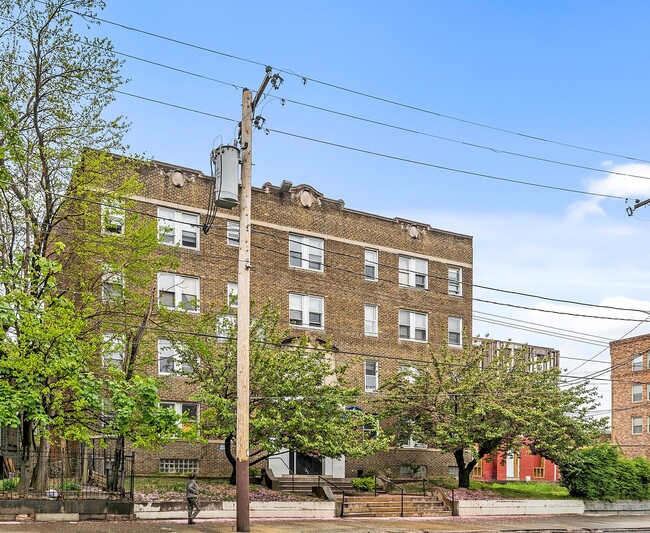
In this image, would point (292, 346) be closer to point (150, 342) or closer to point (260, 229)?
point (150, 342)

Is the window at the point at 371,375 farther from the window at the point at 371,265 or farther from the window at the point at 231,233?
the window at the point at 231,233

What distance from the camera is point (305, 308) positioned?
3994cm

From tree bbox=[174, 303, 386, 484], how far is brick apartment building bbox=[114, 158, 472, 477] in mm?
2750

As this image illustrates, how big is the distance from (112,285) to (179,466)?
393 inches

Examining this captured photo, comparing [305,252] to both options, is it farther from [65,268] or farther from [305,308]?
[65,268]

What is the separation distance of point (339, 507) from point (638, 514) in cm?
1578

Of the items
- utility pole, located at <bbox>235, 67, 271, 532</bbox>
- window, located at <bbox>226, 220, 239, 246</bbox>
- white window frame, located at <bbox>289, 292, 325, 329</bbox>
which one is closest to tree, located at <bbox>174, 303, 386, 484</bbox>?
utility pole, located at <bbox>235, 67, 271, 532</bbox>

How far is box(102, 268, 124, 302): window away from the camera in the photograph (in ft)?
93.8

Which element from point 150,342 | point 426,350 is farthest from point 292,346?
point 426,350

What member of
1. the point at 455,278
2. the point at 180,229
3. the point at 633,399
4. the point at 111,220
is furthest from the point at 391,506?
→ the point at 633,399

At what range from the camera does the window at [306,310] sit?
39594mm

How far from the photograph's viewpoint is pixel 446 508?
33.6m

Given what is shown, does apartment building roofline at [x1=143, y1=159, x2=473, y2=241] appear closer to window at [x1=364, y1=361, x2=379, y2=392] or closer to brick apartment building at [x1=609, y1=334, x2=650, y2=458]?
window at [x1=364, y1=361, x2=379, y2=392]

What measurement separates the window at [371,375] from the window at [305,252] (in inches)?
209
